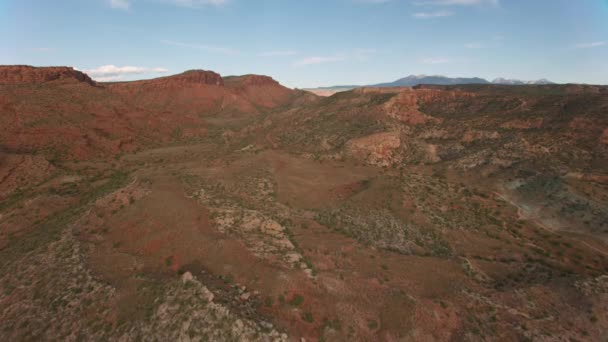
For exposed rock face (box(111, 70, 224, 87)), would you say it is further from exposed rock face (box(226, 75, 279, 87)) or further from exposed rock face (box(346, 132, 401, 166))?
exposed rock face (box(346, 132, 401, 166))

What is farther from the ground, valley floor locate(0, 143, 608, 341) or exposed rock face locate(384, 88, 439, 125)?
exposed rock face locate(384, 88, 439, 125)

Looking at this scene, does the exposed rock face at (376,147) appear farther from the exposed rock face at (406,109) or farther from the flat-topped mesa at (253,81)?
the flat-topped mesa at (253,81)

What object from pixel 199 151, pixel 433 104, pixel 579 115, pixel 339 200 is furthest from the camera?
pixel 433 104

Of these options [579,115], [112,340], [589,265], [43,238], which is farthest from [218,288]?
[579,115]

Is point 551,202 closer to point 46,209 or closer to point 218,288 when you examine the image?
point 218,288

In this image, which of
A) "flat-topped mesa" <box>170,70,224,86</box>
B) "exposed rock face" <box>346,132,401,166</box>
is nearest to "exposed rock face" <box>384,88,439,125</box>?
"exposed rock face" <box>346,132,401,166</box>

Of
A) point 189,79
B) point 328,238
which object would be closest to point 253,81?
point 189,79
